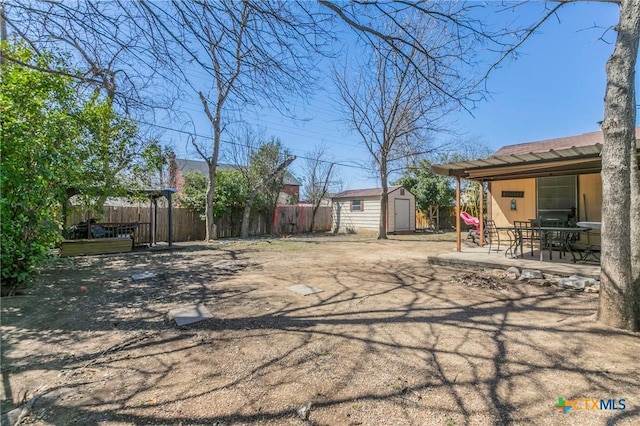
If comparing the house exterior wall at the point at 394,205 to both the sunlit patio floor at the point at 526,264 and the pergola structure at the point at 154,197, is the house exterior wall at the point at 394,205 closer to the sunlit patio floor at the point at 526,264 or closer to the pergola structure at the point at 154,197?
the sunlit patio floor at the point at 526,264

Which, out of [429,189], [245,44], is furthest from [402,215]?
[245,44]

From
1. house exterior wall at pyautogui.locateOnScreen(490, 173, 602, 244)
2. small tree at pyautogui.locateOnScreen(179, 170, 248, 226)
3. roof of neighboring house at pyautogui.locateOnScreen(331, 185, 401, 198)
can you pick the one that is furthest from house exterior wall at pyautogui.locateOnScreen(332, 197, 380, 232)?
house exterior wall at pyautogui.locateOnScreen(490, 173, 602, 244)

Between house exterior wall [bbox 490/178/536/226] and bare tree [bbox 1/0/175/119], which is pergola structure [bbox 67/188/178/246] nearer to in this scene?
bare tree [bbox 1/0/175/119]

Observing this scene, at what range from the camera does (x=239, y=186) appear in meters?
13.9

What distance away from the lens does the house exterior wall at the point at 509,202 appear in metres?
8.59

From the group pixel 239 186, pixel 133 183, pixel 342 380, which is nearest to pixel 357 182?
pixel 239 186

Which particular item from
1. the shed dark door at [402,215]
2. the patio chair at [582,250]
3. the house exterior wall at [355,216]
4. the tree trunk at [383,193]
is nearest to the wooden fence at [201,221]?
the house exterior wall at [355,216]

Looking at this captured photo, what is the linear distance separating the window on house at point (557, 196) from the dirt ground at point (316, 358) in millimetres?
4663

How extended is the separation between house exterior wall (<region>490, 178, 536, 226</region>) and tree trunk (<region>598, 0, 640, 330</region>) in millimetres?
6485

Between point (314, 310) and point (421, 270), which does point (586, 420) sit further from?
A: point (421, 270)

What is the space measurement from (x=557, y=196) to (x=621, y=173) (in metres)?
6.39

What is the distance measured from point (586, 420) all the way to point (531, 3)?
397 cm

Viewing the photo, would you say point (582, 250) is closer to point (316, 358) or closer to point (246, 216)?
point (316, 358)

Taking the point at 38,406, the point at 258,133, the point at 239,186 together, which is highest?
the point at 258,133
